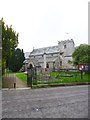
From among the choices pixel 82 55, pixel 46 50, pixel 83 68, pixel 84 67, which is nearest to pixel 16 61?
pixel 46 50

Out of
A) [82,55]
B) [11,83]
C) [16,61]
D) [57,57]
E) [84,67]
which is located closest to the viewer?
[11,83]

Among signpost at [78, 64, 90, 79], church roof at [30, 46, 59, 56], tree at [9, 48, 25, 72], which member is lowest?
signpost at [78, 64, 90, 79]

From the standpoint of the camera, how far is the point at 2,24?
3353cm

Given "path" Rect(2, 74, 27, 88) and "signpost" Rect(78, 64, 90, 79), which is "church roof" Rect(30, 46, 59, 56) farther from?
"path" Rect(2, 74, 27, 88)

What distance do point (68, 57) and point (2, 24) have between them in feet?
236

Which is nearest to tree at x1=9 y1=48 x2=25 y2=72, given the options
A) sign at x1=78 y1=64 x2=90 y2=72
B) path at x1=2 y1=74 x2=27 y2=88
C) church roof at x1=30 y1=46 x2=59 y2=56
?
church roof at x1=30 y1=46 x2=59 y2=56

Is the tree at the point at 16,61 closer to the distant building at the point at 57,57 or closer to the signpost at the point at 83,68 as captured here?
the distant building at the point at 57,57

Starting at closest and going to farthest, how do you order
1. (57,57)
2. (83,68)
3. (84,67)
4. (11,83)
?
(11,83), (83,68), (84,67), (57,57)

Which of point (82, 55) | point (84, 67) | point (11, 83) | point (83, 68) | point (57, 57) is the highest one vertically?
point (57, 57)

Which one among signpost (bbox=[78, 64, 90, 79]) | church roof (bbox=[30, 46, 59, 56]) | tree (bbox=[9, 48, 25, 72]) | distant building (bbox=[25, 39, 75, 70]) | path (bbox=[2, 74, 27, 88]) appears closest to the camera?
path (bbox=[2, 74, 27, 88])

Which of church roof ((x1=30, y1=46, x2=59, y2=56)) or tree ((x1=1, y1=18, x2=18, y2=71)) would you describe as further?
church roof ((x1=30, y1=46, x2=59, y2=56))

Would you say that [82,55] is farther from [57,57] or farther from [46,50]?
[46,50]

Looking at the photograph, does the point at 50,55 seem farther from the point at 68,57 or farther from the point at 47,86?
the point at 47,86

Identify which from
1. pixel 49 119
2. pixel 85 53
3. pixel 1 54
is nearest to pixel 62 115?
pixel 49 119
